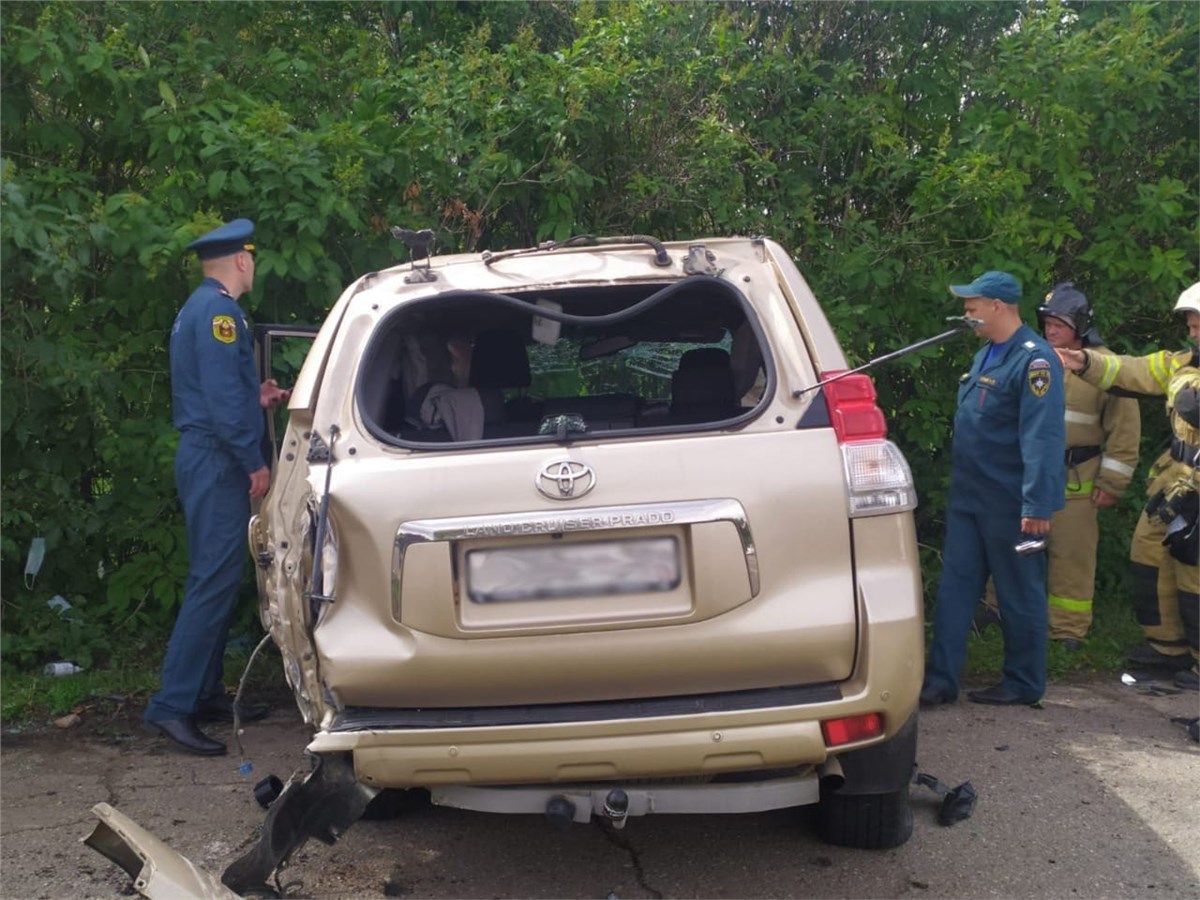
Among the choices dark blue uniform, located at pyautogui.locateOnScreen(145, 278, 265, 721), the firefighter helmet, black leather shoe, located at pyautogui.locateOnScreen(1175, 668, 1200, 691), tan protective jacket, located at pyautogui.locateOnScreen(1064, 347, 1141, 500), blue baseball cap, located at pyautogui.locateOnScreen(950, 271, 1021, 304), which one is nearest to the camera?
dark blue uniform, located at pyautogui.locateOnScreen(145, 278, 265, 721)

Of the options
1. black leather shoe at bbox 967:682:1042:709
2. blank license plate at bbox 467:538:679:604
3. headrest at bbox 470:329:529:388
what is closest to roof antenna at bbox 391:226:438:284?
headrest at bbox 470:329:529:388

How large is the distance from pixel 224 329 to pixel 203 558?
939 millimetres

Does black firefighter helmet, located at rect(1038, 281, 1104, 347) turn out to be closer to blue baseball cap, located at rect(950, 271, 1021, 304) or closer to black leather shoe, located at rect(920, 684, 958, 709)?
blue baseball cap, located at rect(950, 271, 1021, 304)

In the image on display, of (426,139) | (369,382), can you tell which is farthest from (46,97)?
(369,382)

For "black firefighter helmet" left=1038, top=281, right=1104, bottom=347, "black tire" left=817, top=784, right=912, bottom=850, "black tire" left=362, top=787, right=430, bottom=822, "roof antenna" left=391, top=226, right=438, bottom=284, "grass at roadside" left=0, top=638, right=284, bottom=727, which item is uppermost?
"roof antenna" left=391, top=226, right=438, bottom=284

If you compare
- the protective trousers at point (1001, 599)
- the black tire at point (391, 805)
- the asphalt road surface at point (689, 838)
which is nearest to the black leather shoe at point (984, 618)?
the protective trousers at point (1001, 599)

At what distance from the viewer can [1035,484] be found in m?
5.16

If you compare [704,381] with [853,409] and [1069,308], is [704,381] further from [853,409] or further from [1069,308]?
[1069,308]

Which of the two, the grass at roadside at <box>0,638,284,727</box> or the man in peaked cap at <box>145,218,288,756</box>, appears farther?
the grass at roadside at <box>0,638,284,727</box>

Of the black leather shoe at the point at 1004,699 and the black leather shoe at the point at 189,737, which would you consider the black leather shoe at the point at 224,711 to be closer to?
the black leather shoe at the point at 189,737

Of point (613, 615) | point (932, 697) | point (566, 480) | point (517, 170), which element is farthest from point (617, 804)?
point (517, 170)

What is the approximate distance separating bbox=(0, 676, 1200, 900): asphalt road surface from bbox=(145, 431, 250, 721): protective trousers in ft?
0.92

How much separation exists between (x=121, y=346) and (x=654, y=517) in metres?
3.50

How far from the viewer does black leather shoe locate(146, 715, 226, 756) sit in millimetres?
5137
